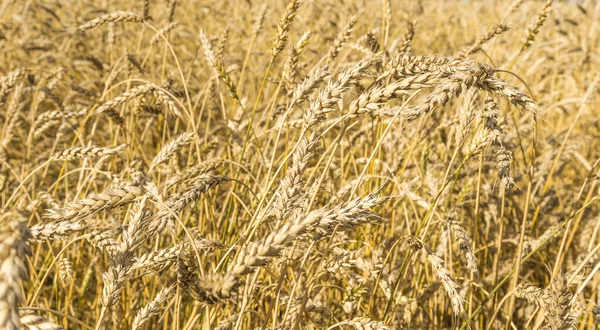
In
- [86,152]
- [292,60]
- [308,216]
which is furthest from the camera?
[292,60]

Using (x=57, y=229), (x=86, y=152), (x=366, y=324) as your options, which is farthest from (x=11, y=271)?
(x=86, y=152)

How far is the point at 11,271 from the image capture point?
1.95ft

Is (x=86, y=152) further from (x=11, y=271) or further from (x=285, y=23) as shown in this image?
(x=11, y=271)

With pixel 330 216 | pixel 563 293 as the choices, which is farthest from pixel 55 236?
pixel 563 293

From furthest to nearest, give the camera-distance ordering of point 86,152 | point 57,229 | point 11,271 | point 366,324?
point 86,152, point 366,324, point 57,229, point 11,271

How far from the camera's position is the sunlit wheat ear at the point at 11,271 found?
0.59m

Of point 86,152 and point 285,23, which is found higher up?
point 285,23

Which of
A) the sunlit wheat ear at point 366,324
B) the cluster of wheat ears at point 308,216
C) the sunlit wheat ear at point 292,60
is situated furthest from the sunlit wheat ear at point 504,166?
the sunlit wheat ear at point 292,60

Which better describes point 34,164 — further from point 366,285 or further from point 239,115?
point 366,285

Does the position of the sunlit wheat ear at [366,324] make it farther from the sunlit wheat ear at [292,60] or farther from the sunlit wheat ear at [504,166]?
the sunlit wheat ear at [292,60]

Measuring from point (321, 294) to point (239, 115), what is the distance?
0.88 meters

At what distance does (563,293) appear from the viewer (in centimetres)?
113

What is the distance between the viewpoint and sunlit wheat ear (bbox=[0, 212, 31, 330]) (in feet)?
1.94

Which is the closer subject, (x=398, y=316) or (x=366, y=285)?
(x=366, y=285)
